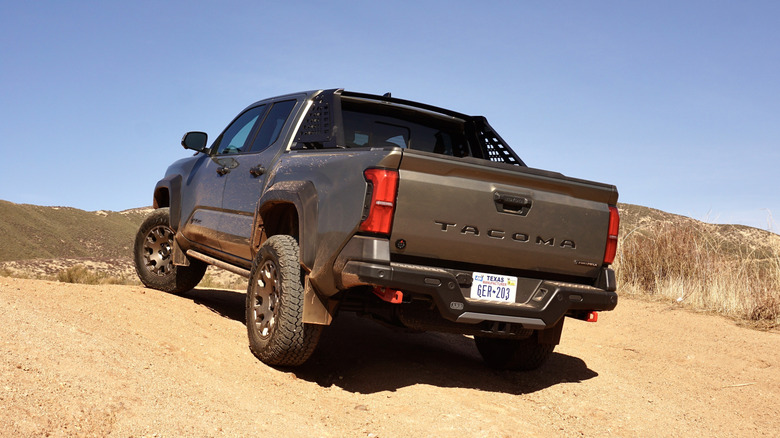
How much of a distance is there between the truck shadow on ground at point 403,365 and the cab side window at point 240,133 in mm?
1660

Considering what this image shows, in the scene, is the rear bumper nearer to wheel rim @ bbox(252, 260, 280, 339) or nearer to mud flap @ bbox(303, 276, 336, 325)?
mud flap @ bbox(303, 276, 336, 325)

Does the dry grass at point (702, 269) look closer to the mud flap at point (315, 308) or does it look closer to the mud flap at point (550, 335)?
the mud flap at point (550, 335)

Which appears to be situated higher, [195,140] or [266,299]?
[195,140]

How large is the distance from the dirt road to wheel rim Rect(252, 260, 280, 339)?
0.27 meters

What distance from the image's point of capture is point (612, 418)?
4738mm

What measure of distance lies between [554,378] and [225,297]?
4.42m

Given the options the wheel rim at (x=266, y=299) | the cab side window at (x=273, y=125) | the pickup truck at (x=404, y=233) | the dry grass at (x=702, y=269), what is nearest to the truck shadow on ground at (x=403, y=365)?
the pickup truck at (x=404, y=233)

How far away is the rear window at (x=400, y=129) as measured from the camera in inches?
219

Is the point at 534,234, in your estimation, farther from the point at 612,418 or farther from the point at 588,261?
the point at 612,418

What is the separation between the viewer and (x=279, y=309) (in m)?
4.75

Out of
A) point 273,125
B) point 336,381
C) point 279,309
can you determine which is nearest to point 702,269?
point 336,381

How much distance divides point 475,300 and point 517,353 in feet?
5.42

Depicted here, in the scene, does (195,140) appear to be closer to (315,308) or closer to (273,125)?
(273,125)

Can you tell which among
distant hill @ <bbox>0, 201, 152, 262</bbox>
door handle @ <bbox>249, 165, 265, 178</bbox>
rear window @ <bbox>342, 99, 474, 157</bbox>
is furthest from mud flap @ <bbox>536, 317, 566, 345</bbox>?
distant hill @ <bbox>0, 201, 152, 262</bbox>
